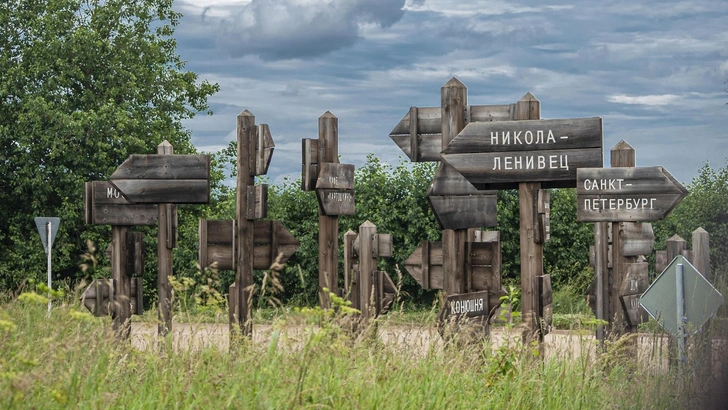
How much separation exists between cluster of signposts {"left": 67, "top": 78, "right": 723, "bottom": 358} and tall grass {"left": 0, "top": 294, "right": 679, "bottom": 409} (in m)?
0.60

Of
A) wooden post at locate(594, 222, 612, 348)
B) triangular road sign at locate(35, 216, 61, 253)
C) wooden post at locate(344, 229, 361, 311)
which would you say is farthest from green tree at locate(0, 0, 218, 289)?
wooden post at locate(594, 222, 612, 348)

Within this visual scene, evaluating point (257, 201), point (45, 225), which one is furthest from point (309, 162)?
point (45, 225)

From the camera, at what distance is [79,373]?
5.25 m

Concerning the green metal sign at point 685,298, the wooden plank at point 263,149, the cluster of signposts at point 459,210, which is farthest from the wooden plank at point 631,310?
the wooden plank at point 263,149

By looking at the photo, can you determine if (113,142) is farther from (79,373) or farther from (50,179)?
(79,373)

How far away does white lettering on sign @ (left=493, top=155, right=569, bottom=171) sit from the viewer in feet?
28.0

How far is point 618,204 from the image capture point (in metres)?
8.97

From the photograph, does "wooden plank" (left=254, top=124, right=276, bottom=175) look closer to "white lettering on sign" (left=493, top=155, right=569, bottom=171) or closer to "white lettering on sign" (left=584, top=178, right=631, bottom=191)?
"white lettering on sign" (left=493, top=155, right=569, bottom=171)

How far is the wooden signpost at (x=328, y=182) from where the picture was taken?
440 inches

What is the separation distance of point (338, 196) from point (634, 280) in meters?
3.91

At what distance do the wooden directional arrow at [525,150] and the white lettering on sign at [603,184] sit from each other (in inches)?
11.2

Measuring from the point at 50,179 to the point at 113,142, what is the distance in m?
2.00

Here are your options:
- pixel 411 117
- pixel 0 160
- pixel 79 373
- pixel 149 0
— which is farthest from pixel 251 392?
pixel 149 0

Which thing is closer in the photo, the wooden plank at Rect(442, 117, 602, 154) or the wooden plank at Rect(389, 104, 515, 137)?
the wooden plank at Rect(442, 117, 602, 154)
